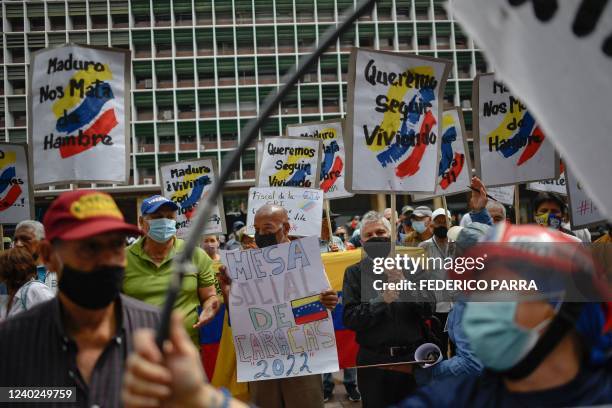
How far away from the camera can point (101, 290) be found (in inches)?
73.5

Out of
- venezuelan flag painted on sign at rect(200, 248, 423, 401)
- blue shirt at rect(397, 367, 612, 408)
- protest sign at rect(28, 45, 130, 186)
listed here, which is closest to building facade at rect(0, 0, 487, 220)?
venezuelan flag painted on sign at rect(200, 248, 423, 401)

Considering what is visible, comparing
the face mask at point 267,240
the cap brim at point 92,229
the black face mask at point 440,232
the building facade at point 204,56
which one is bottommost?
→ the black face mask at point 440,232

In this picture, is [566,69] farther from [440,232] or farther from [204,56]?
[204,56]

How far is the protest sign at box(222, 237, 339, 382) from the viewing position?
3.82 meters

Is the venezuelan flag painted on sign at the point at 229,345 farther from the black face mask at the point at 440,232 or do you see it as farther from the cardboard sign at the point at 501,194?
the cardboard sign at the point at 501,194

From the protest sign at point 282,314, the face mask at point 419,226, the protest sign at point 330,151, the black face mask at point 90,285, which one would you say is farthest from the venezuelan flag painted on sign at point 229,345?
the protest sign at point 330,151

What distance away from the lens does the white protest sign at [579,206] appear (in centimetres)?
500

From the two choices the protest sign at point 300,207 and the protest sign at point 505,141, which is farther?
the protest sign at point 300,207

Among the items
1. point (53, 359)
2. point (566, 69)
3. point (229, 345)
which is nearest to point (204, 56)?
point (229, 345)

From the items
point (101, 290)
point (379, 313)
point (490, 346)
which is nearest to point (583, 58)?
point (490, 346)

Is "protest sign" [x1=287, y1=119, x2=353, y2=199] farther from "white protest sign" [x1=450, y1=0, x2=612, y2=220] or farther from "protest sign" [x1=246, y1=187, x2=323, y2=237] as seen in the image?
"white protest sign" [x1=450, y1=0, x2=612, y2=220]

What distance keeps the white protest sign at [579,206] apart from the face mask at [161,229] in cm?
341

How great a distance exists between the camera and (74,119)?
4.22 meters

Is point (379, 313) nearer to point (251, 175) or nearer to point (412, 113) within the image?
point (412, 113)
